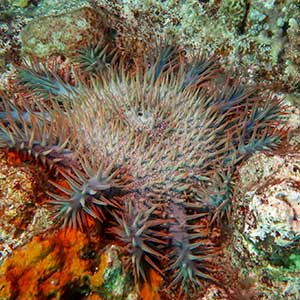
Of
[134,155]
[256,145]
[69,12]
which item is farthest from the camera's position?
[69,12]

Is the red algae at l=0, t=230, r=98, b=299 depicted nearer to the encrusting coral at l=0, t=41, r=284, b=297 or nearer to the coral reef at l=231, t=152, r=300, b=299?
the encrusting coral at l=0, t=41, r=284, b=297

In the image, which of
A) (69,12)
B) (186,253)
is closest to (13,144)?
(186,253)

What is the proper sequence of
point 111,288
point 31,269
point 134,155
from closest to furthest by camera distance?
point 31,269
point 111,288
point 134,155

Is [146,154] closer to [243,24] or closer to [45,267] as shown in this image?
[45,267]

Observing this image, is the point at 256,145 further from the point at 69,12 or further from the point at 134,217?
the point at 69,12

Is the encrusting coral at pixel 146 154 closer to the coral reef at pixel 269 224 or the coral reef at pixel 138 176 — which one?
the coral reef at pixel 138 176

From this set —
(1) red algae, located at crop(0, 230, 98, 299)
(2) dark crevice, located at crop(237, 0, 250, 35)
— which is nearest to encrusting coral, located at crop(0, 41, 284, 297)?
(1) red algae, located at crop(0, 230, 98, 299)

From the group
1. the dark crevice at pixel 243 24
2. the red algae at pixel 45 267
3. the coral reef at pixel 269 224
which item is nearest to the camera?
the red algae at pixel 45 267

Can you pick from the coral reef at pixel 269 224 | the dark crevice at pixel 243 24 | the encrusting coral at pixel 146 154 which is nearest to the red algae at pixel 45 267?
the encrusting coral at pixel 146 154
